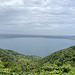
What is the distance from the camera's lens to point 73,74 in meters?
8.43

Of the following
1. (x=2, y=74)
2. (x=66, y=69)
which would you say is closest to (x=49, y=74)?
(x=66, y=69)

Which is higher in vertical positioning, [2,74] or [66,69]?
[2,74]

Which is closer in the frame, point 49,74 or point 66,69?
point 49,74

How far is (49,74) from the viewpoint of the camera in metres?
8.62

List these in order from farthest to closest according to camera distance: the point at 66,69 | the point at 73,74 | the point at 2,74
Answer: the point at 66,69, the point at 73,74, the point at 2,74

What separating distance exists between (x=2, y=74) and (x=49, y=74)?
14.7 ft

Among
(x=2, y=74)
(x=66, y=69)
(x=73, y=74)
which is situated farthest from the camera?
(x=66, y=69)

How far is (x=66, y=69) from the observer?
1072 cm

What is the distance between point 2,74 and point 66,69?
25.0 feet

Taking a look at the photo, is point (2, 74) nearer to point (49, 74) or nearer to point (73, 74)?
point (49, 74)

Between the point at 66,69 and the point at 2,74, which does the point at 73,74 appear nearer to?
the point at 66,69

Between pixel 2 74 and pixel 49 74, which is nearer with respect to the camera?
pixel 2 74

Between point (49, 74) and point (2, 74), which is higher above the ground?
point (2, 74)

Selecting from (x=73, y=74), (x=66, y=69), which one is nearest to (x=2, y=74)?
(x=73, y=74)
